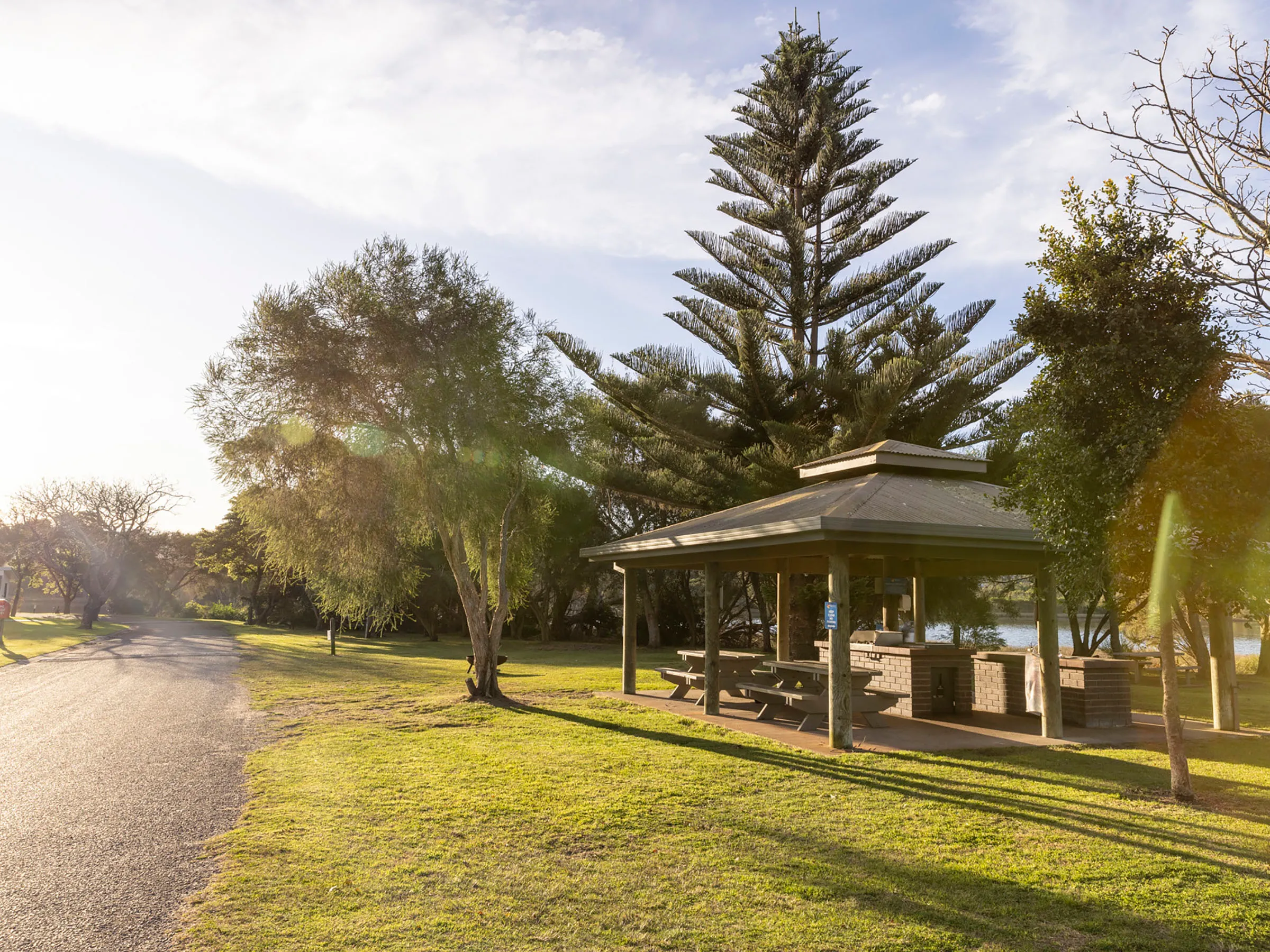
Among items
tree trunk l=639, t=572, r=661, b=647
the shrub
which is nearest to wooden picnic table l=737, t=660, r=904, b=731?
tree trunk l=639, t=572, r=661, b=647

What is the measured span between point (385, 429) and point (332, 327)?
4.89 feet

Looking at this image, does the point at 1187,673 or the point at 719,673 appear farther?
the point at 1187,673

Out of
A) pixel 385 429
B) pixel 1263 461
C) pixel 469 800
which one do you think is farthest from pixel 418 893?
pixel 385 429

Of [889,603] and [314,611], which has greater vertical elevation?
[889,603]

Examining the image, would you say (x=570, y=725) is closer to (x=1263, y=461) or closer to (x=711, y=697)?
(x=711, y=697)

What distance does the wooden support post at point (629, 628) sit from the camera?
493 inches

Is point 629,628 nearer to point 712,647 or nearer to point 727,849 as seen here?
point 712,647

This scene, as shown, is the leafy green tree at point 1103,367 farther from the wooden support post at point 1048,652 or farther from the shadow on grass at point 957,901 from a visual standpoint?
the shadow on grass at point 957,901

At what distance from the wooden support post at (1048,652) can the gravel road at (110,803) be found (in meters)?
7.08

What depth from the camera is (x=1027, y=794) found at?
6.21 metres

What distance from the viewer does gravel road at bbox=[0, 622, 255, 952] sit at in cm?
385

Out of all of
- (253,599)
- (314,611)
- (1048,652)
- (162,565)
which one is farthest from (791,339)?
(162,565)

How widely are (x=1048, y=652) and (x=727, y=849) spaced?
5.03 metres

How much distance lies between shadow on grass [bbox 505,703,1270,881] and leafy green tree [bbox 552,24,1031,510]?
10567mm
